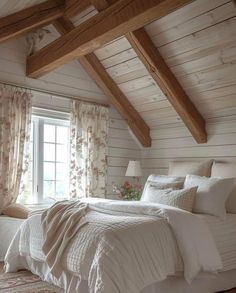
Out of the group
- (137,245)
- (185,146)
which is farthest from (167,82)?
(137,245)

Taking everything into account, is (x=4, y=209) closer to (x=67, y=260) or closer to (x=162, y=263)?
(x=67, y=260)

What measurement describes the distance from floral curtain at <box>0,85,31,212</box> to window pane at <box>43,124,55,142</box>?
1.42 feet

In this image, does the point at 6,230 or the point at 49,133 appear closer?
the point at 6,230

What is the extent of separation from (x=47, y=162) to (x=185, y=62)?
2.18 m

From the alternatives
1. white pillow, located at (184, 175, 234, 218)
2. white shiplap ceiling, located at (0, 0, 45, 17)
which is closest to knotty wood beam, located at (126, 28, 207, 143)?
white shiplap ceiling, located at (0, 0, 45, 17)

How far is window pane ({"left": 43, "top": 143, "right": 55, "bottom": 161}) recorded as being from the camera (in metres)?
→ 4.92

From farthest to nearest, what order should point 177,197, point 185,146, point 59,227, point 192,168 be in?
point 185,146 → point 192,168 → point 177,197 → point 59,227

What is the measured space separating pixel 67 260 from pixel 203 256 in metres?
1.06

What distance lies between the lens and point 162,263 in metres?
2.68

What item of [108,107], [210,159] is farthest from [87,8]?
[210,159]

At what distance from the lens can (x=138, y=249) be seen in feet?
8.60

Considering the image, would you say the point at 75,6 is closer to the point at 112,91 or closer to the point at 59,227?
the point at 112,91

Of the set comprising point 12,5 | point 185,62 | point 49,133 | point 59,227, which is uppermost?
point 12,5

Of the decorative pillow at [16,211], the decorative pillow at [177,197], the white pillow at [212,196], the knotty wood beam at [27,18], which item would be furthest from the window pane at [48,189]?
the white pillow at [212,196]
